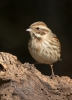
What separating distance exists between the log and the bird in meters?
0.92

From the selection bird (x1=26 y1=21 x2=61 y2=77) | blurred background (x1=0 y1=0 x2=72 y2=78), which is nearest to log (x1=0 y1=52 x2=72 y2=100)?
bird (x1=26 y1=21 x2=61 y2=77)

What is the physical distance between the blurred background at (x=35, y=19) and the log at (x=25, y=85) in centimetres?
407

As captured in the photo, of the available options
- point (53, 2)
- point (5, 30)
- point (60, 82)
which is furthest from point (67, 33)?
point (60, 82)

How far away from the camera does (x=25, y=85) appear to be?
526cm

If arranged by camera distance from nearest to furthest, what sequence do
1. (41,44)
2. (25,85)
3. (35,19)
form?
1. (25,85)
2. (41,44)
3. (35,19)

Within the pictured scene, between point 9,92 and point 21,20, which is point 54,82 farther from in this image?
point 21,20

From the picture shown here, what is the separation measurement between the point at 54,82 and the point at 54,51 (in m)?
1.19

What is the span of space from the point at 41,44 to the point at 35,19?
11.2 ft

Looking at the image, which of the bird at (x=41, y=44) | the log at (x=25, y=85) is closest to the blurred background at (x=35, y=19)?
the bird at (x=41, y=44)

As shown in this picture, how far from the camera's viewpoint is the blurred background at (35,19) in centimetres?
949

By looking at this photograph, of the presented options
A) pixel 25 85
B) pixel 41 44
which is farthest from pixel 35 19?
pixel 25 85

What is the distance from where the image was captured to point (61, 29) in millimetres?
9664

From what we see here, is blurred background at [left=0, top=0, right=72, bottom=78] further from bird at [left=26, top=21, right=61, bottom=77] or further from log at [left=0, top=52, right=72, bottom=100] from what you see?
log at [left=0, top=52, right=72, bottom=100]

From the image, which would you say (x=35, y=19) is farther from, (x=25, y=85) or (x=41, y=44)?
(x=25, y=85)
